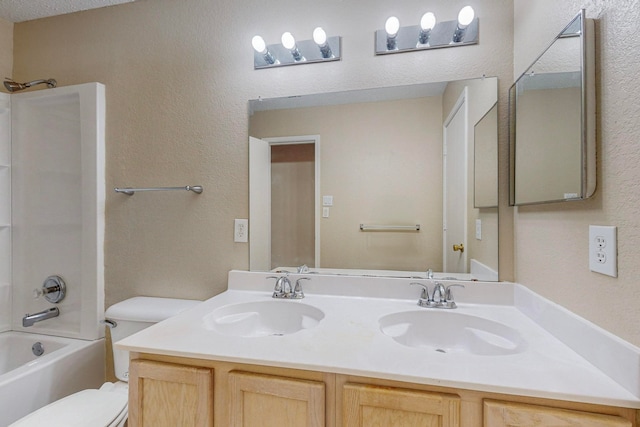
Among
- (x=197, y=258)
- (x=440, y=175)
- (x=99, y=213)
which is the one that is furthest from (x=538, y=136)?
(x=99, y=213)

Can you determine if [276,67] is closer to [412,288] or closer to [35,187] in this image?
[412,288]

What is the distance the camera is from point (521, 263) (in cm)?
123

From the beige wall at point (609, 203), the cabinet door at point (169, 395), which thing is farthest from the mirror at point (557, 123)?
the cabinet door at point (169, 395)

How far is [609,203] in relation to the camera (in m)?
0.75

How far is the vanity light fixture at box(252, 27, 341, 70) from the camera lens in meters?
1.42

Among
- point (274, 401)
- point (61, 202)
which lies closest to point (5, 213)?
point (61, 202)

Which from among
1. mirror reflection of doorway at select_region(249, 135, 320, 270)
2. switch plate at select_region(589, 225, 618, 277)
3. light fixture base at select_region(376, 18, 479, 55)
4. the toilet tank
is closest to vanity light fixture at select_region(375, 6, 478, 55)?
light fixture base at select_region(376, 18, 479, 55)

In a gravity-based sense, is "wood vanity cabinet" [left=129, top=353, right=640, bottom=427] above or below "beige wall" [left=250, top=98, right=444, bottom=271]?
below

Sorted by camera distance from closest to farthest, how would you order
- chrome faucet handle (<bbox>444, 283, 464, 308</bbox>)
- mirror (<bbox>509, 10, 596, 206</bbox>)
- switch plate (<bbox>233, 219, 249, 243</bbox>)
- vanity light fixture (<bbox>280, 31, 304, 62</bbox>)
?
mirror (<bbox>509, 10, 596, 206</bbox>) < chrome faucet handle (<bbox>444, 283, 464, 308</bbox>) < vanity light fixture (<bbox>280, 31, 304, 62</bbox>) < switch plate (<bbox>233, 219, 249, 243</bbox>)

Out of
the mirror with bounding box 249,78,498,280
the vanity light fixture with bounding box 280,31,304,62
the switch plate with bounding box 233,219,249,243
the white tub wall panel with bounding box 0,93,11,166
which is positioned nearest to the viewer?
the mirror with bounding box 249,78,498,280

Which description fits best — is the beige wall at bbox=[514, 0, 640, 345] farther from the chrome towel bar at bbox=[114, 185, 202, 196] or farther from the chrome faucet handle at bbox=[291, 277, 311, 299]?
the chrome towel bar at bbox=[114, 185, 202, 196]

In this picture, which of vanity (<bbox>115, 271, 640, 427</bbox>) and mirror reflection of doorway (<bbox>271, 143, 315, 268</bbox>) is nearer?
vanity (<bbox>115, 271, 640, 427</bbox>)

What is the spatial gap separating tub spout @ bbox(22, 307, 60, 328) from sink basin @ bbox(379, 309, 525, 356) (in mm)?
1638

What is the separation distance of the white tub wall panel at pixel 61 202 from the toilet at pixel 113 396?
327 millimetres
